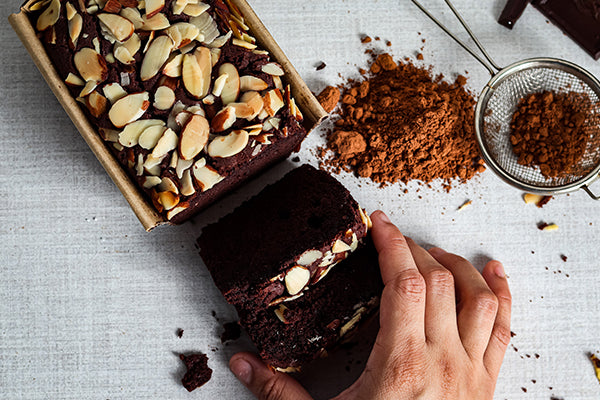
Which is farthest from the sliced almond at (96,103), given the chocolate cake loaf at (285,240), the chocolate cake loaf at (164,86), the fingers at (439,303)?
the fingers at (439,303)

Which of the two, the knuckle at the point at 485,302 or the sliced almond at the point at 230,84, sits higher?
the sliced almond at the point at 230,84

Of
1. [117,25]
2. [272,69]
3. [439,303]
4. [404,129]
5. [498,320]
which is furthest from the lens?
[498,320]

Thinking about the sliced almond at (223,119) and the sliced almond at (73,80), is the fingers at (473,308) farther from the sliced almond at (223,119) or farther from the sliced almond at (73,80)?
the sliced almond at (73,80)

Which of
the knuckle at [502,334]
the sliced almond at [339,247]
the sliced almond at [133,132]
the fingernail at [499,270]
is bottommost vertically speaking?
the knuckle at [502,334]

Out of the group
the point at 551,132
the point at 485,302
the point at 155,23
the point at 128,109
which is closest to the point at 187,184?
the point at 128,109

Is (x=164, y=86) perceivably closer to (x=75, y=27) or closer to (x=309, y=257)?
(x=75, y=27)

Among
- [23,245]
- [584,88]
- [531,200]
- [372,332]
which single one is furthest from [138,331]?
[584,88]

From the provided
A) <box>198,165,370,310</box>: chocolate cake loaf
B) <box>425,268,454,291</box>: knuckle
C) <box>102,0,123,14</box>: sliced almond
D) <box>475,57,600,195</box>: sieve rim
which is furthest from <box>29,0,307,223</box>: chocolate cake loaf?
<box>475,57,600,195</box>: sieve rim

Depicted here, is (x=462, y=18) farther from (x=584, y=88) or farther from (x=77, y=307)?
(x=77, y=307)
